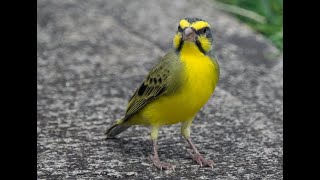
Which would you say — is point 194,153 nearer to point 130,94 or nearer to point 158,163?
point 158,163

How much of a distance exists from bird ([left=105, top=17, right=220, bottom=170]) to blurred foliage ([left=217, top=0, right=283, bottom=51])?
2.39 meters

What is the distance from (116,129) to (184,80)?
75 cm

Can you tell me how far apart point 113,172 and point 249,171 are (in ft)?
2.63

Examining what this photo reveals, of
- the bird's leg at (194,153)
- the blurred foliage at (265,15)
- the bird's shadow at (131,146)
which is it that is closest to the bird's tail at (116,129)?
the bird's shadow at (131,146)

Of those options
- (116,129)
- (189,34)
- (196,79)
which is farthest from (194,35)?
(116,129)

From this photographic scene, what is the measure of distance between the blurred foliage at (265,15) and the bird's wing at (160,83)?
2.37 metres

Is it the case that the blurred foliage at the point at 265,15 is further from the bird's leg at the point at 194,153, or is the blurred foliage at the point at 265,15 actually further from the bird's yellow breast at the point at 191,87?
the bird's yellow breast at the point at 191,87

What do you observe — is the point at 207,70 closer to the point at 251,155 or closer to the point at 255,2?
the point at 251,155

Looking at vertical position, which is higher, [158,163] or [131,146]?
[131,146]

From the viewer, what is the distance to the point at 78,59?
6.18 metres

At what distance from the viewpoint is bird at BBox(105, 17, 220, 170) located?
4160 millimetres

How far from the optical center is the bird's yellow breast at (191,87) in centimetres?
416

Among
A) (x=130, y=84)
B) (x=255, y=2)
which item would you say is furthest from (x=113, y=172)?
(x=255, y=2)

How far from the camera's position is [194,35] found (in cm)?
416
